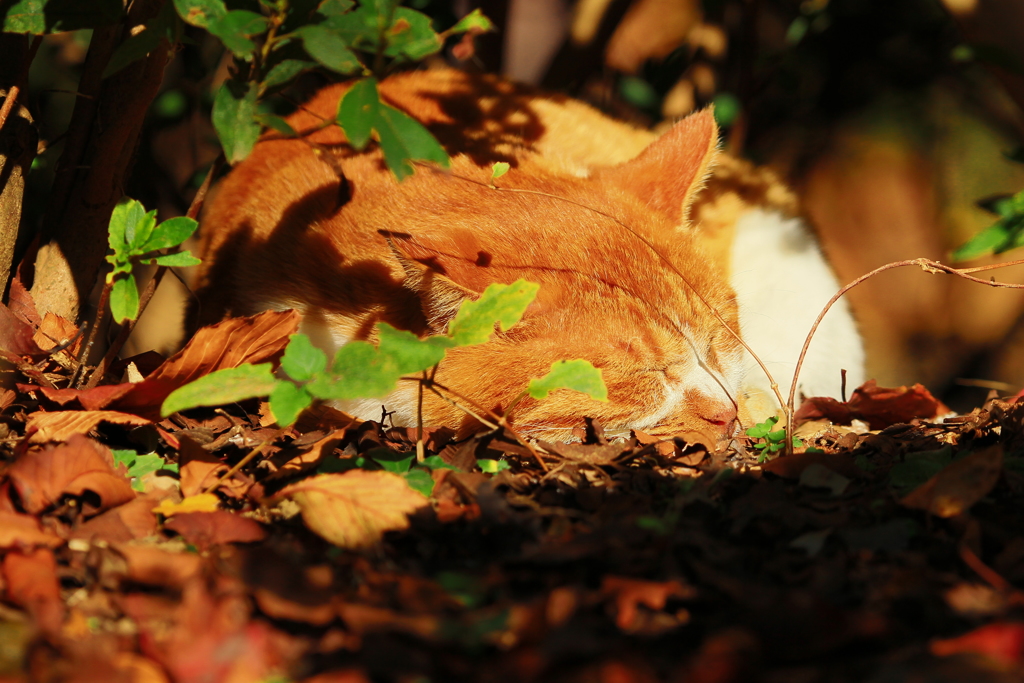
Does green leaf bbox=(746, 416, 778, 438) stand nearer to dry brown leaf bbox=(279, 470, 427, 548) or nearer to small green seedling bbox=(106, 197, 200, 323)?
dry brown leaf bbox=(279, 470, 427, 548)

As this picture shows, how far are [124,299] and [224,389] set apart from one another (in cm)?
45

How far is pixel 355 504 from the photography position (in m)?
1.33

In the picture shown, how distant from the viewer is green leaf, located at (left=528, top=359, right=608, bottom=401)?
1519 millimetres

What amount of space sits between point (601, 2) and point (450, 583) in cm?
356

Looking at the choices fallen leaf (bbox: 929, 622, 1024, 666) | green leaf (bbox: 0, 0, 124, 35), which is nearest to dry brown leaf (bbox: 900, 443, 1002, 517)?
fallen leaf (bbox: 929, 622, 1024, 666)

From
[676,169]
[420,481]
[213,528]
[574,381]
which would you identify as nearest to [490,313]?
[574,381]

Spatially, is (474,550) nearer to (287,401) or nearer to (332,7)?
(287,401)

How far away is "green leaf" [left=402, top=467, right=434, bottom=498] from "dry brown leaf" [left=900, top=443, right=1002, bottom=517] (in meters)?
0.84

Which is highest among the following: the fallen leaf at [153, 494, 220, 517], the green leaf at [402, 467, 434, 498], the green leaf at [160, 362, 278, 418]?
the green leaf at [160, 362, 278, 418]

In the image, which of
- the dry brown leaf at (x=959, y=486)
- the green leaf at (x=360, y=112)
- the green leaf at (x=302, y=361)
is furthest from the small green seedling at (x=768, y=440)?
the green leaf at (x=360, y=112)

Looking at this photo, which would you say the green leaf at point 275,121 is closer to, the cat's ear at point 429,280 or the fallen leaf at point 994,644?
the cat's ear at point 429,280

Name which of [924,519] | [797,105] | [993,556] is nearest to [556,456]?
[924,519]

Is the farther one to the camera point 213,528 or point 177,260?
point 177,260

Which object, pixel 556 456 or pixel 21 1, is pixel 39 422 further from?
pixel 556 456
